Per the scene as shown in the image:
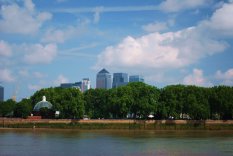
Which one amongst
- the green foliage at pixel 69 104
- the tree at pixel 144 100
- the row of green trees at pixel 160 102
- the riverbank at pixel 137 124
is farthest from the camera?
the tree at pixel 144 100

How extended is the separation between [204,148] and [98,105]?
96621 millimetres

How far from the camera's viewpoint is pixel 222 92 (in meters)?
139

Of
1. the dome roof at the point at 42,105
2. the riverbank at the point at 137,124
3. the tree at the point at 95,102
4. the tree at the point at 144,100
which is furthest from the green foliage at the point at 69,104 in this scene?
the tree at the point at 95,102

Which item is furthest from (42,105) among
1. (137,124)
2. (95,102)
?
(137,124)

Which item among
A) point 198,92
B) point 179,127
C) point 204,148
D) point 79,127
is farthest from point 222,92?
point 204,148

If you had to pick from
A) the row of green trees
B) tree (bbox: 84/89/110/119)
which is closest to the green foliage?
the row of green trees

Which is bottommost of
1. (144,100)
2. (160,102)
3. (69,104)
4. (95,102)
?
(69,104)

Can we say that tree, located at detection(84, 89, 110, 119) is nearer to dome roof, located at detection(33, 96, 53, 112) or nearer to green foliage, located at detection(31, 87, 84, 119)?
dome roof, located at detection(33, 96, 53, 112)

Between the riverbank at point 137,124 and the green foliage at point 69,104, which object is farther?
the green foliage at point 69,104

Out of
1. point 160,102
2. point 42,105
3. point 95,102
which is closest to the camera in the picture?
point 160,102

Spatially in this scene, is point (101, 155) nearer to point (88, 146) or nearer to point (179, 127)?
point (88, 146)

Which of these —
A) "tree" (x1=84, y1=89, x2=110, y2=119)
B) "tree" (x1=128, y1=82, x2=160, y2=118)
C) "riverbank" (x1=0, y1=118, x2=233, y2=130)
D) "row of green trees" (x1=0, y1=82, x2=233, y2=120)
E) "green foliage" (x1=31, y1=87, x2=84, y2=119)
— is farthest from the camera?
"tree" (x1=84, y1=89, x2=110, y2=119)

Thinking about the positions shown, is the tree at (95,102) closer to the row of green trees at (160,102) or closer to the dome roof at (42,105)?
the row of green trees at (160,102)

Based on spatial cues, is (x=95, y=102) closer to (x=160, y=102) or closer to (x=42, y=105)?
(x=42, y=105)
